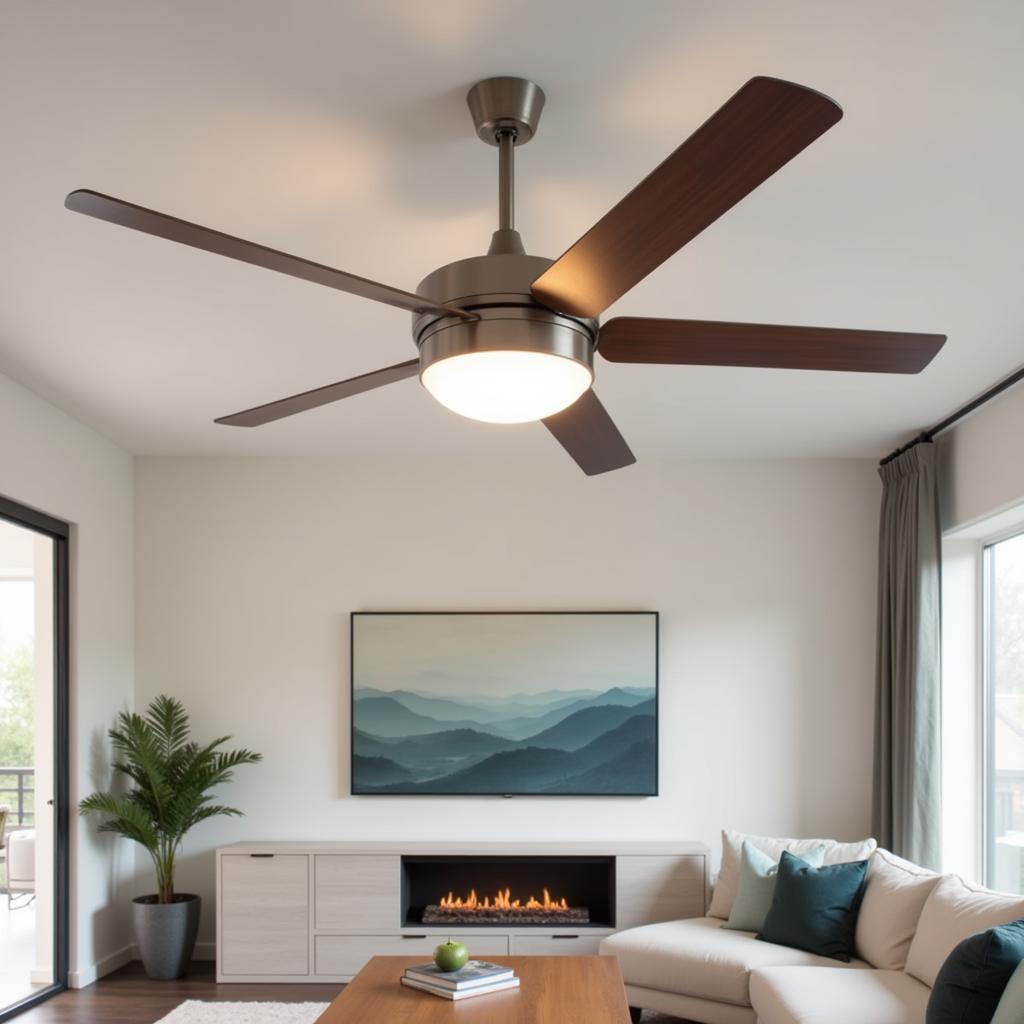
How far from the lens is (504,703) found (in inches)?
239

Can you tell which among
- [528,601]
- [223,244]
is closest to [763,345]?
[223,244]

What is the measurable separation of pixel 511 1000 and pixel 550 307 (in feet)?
7.98

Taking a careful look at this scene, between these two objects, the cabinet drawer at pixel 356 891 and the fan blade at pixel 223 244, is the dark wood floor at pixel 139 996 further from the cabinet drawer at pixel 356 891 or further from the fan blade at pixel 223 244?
the fan blade at pixel 223 244

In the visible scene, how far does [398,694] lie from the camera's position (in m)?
6.09

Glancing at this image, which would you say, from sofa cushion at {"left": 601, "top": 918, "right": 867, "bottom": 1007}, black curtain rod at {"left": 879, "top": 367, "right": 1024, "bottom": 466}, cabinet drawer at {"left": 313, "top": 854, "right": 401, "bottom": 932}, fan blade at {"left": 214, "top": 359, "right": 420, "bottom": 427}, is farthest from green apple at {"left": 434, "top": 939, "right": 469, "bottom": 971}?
black curtain rod at {"left": 879, "top": 367, "right": 1024, "bottom": 466}

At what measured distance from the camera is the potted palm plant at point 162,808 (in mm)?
5504

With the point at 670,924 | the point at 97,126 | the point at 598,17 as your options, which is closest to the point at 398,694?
the point at 670,924

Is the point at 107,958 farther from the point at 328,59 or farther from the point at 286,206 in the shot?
the point at 328,59

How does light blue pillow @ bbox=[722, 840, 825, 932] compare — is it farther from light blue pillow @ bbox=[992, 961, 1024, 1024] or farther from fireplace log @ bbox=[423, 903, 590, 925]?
light blue pillow @ bbox=[992, 961, 1024, 1024]

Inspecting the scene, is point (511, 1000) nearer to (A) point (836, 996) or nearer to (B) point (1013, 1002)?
(A) point (836, 996)

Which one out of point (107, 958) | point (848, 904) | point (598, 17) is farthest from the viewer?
point (107, 958)

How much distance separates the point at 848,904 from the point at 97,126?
3.82 m

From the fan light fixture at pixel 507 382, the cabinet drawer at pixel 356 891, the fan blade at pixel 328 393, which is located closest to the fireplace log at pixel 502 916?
the cabinet drawer at pixel 356 891

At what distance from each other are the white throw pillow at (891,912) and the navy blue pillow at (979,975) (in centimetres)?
111
